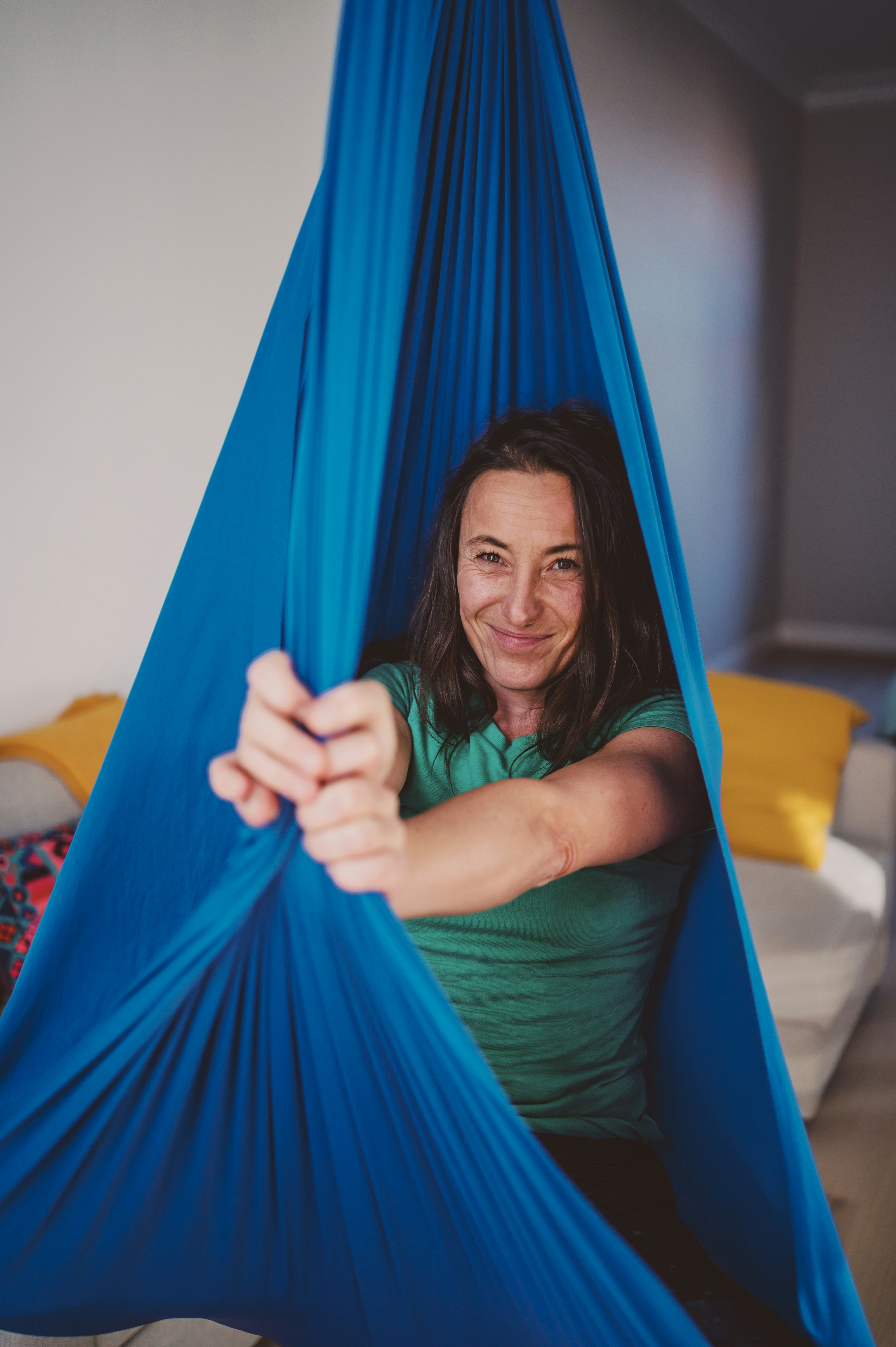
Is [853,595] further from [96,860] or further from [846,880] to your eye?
[96,860]

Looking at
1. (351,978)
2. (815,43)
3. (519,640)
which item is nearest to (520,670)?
(519,640)

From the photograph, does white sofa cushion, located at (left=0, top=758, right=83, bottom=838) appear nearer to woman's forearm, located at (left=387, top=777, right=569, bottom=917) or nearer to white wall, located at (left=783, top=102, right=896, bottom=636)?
woman's forearm, located at (left=387, top=777, right=569, bottom=917)

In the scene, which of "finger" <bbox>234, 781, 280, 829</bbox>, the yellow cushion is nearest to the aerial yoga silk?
"finger" <bbox>234, 781, 280, 829</bbox>

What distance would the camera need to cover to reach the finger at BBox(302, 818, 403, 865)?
598 millimetres

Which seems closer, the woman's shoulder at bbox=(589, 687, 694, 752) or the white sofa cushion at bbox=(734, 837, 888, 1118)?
the woman's shoulder at bbox=(589, 687, 694, 752)

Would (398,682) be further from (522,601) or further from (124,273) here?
(124,273)

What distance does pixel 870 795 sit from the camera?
247 centimetres

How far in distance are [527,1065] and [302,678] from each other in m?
0.57

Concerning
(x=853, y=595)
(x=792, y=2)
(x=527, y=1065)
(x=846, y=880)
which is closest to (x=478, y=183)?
(x=527, y=1065)

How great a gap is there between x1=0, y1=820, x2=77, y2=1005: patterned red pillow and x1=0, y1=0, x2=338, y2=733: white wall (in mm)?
524

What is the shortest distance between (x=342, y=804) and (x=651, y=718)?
0.55m

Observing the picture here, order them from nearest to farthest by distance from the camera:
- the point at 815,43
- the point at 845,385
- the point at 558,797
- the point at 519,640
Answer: the point at 558,797 → the point at 519,640 → the point at 815,43 → the point at 845,385

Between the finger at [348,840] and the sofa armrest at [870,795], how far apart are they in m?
2.12

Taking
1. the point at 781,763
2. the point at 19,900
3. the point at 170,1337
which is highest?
the point at 781,763
